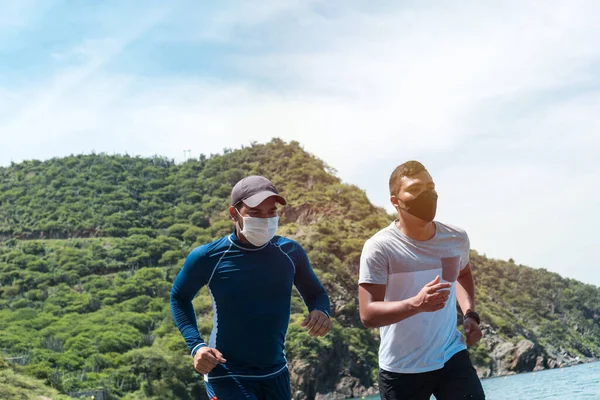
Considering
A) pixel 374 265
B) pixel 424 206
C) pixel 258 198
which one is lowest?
pixel 374 265

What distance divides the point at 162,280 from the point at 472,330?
303 feet

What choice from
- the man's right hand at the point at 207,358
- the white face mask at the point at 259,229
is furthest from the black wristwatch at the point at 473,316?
the man's right hand at the point at 207,358

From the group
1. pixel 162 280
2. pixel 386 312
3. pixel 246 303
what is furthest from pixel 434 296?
pixel 162 280

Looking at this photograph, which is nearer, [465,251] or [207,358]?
[207,358]

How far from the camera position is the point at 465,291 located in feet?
16.1

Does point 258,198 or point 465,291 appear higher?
point 258,198

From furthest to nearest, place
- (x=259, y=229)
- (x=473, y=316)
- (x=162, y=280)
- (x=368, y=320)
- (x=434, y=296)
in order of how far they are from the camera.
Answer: (x=162, y=280) < (x=473, y=316) < (x=259, y=229) < (x=368, y=320) < (x=434, y=296)

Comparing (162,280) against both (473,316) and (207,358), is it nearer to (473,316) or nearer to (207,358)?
(473,316)

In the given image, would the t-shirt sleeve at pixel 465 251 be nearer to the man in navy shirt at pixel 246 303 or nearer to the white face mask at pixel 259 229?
the man in navy shirt at pixel 246 303

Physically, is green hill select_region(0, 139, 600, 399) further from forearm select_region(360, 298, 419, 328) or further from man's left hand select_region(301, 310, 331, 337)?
forearm select_region(360, 298, 419, 328)

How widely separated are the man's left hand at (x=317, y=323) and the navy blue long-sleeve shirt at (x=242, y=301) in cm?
10

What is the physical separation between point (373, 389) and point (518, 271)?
1822 inches

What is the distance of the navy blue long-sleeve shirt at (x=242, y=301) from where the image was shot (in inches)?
171

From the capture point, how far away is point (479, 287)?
100812mm
